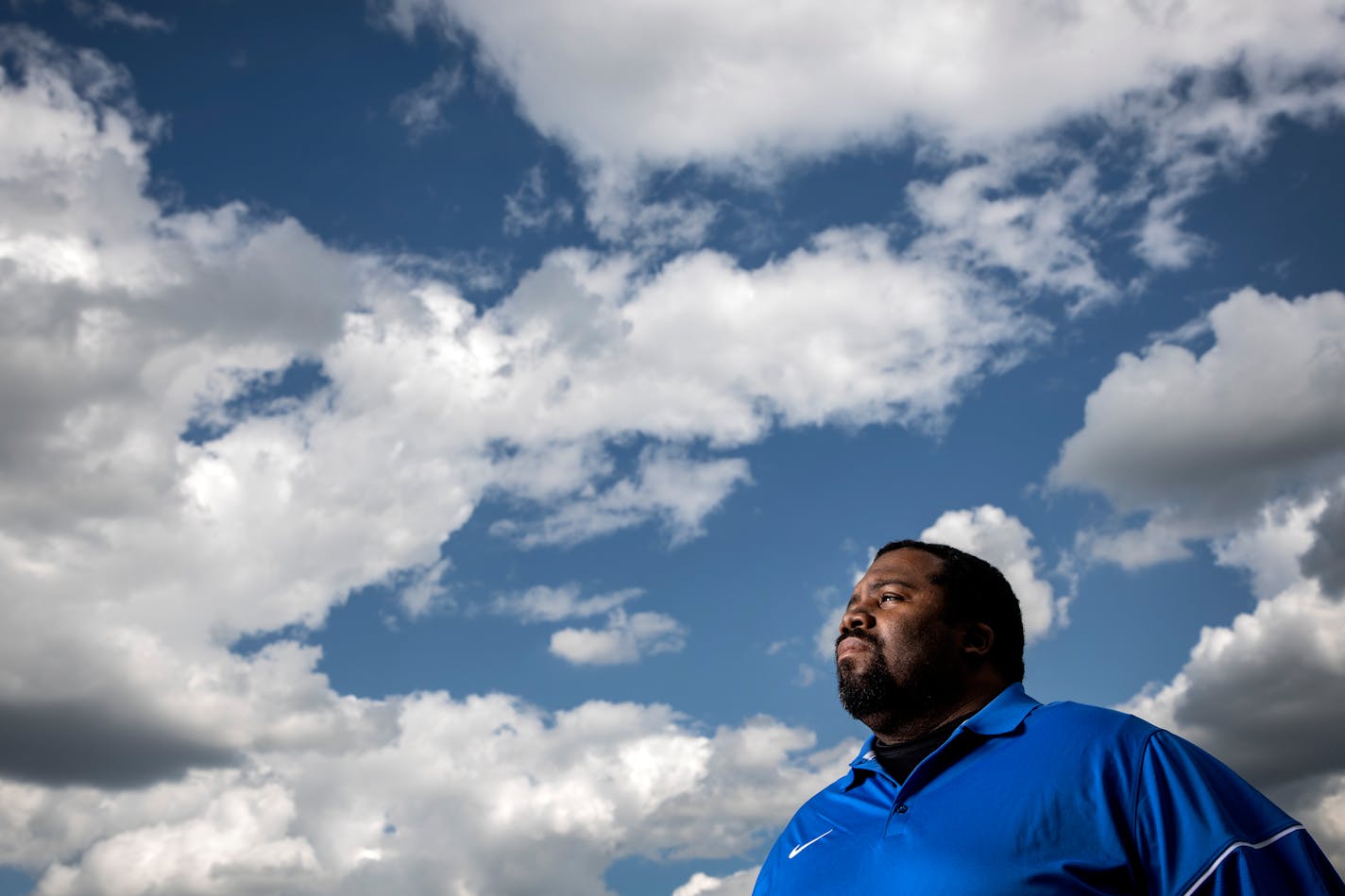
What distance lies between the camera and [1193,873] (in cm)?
553

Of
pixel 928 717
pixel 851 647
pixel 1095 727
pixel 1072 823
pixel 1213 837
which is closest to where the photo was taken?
pixel 1213 837

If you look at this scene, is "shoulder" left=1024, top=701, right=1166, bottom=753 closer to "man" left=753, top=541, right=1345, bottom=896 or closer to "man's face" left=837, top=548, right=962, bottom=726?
"man" left=753, top=541, right=1345, bottom=896

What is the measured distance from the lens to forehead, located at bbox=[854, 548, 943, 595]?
9.07m

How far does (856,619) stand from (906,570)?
74cm

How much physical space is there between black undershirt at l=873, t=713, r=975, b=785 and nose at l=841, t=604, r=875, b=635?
108cm

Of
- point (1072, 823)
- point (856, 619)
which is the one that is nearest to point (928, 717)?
point (856, 619)

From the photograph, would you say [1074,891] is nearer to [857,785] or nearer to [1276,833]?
[1276,833]

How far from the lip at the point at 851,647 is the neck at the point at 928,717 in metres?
0.56

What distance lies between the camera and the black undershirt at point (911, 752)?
7945 mm

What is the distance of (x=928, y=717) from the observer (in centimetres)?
841

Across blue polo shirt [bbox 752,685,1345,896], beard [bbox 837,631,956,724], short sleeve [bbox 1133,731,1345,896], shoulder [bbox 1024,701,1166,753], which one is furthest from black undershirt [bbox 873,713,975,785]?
short sleeve [bbox 1133,731,1345,896]

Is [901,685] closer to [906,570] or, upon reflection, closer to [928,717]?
[928,717]

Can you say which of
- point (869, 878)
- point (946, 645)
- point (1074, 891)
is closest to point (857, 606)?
point (946, 645)

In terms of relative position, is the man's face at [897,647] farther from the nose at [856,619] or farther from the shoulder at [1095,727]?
the shoulder at [1095,727]
